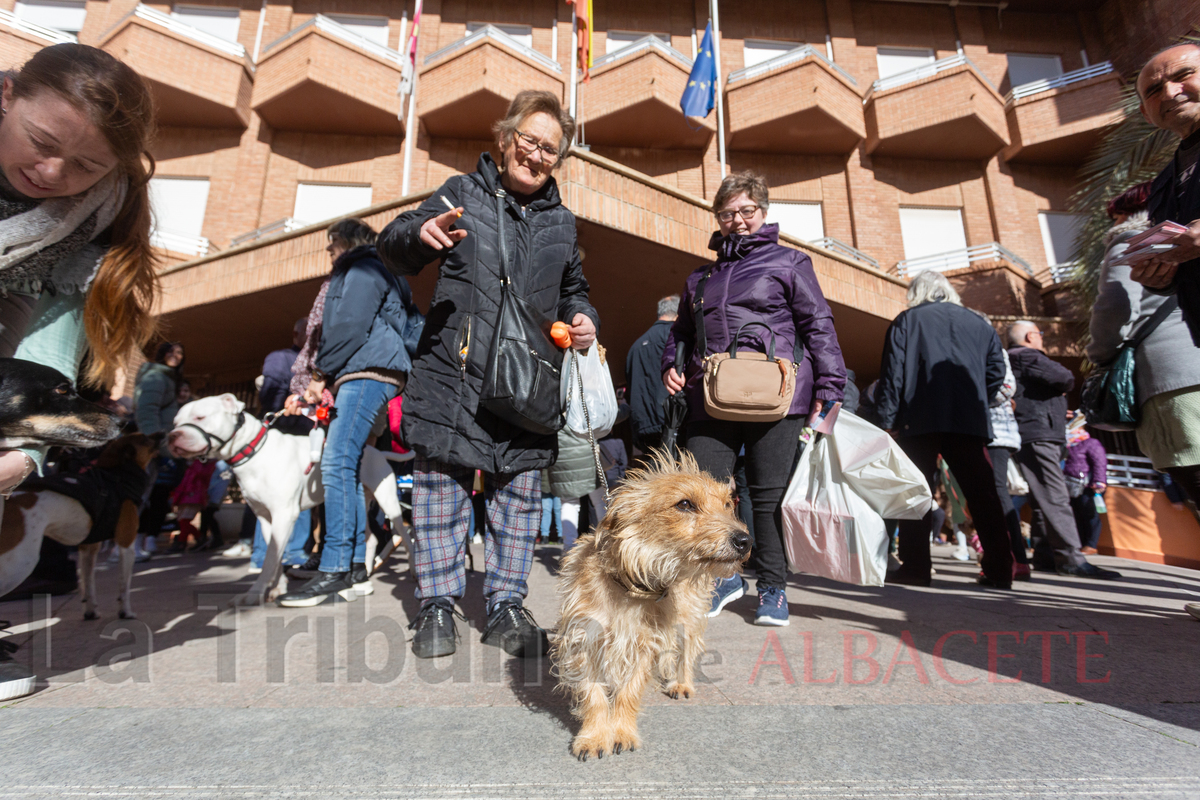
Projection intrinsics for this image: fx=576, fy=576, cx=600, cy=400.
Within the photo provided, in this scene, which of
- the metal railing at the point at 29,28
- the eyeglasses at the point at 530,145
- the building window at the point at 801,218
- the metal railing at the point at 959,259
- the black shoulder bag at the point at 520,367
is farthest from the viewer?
the building window at the point at 801,218

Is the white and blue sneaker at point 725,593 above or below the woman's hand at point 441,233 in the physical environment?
below

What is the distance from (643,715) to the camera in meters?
1.85

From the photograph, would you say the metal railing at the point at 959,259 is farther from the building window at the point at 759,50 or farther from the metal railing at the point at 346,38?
the metal railing at the point at 346,38

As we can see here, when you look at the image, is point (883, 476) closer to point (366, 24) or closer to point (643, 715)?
point (643, 715)

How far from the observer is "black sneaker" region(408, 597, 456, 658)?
7.80 feet

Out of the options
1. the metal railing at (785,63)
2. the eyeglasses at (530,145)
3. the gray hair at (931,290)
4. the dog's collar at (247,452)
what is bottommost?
the dog's collar at (247,452)

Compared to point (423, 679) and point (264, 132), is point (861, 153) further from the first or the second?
point (423, 679)

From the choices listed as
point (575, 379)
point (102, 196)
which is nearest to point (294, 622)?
point (575, 379)

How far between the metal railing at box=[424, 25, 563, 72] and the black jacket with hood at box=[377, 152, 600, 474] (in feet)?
A: 42.3

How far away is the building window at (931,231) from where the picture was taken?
1469 centimetres

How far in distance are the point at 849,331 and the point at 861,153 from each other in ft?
21.9

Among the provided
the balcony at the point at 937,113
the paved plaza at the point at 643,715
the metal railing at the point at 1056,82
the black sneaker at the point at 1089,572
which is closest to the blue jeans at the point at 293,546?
the paved plaza at the point at 643,715

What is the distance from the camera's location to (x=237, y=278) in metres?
9.52

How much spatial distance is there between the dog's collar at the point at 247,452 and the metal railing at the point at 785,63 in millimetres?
14656
